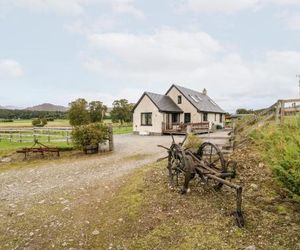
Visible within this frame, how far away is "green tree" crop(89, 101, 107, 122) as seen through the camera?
45.7m

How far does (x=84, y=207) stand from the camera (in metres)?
6.80

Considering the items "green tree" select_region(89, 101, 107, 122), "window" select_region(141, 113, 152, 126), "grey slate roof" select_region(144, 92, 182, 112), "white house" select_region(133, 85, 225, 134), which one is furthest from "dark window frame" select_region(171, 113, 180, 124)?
"green tree" select_region(89, 101, 107, 122)

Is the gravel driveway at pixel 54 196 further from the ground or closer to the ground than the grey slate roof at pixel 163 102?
closer to the ground

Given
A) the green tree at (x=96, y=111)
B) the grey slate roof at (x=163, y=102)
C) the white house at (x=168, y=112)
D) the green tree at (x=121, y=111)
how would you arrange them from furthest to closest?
1. the green tree at (x=121, y=111)
2. the green tree at (x=96, y=111)
3. the grey slate roof at (x=163, y=102)
4. the white house at (x=168, y=112)

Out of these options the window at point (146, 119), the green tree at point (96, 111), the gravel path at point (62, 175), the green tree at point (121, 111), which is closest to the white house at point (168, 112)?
the window at point (146, 119)

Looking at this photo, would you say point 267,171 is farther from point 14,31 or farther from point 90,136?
point 14,31

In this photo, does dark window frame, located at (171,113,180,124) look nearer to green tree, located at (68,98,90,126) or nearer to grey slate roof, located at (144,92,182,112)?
grey slate roof, located at (144,92,182,112)

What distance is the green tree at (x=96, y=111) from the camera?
150 ft

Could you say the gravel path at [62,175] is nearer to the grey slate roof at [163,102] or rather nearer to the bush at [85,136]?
the bush at [85,136]

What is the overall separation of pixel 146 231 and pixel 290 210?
3.05 meters

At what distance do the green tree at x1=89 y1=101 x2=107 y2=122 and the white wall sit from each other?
16.4m

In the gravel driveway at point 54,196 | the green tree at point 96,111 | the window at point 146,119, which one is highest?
the green tree at point 96,111

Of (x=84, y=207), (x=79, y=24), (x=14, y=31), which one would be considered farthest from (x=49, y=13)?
(x=84, y=207)

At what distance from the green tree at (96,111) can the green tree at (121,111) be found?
12.0 ft
